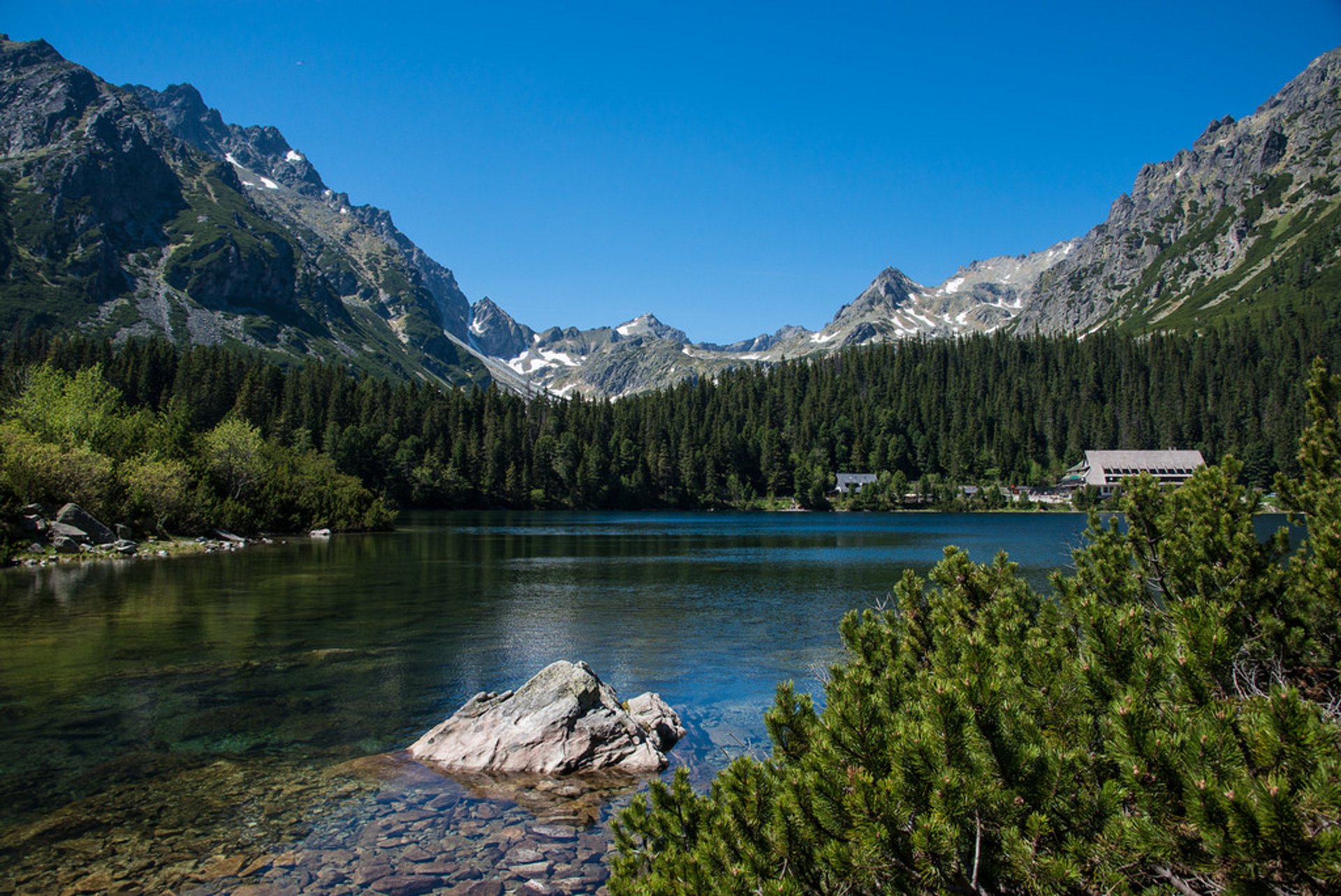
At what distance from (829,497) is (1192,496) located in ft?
536

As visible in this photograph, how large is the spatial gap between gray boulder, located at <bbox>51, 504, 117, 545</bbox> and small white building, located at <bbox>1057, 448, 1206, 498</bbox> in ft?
604

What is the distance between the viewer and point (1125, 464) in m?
179

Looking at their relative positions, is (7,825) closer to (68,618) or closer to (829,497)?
(68,618)

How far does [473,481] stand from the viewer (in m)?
158

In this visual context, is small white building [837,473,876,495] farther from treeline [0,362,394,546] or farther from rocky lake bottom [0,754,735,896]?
rocky lake bottom [0,754,735,896]

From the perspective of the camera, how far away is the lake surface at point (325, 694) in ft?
34.7

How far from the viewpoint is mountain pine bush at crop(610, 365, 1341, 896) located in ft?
12.4

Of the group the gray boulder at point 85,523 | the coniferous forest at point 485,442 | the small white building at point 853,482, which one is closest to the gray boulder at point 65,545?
the gray boulder at point 85,523

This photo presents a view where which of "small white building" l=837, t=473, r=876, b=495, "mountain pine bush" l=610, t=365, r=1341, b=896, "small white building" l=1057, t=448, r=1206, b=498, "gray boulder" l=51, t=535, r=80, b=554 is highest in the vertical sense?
"small white building" l=1057, t=448, r=1206, b=498

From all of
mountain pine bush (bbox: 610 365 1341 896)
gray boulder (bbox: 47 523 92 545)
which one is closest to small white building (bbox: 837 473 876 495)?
gray boulder (bbox: 47 523 92 545)

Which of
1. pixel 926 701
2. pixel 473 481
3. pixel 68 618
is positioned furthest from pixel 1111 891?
pixel 473 481

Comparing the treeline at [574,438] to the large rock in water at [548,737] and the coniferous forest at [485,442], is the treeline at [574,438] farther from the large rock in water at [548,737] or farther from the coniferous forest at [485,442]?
the large rock in water at [548,737]

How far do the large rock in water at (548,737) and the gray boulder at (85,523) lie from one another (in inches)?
1834

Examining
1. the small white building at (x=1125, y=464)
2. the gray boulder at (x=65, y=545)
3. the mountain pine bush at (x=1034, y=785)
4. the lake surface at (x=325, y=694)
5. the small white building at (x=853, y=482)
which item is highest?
the small white building at (x=1125, y=464)
